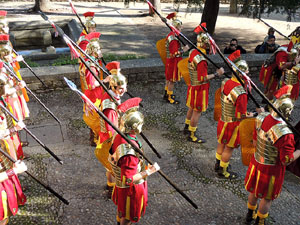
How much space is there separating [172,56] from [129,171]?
431 cm

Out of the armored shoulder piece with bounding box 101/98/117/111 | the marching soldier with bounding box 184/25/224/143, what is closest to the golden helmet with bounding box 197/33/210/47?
Answer: the marching soldier with bounding box 184/25/224/143

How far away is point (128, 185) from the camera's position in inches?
138

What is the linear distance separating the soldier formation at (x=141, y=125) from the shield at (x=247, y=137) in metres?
0.03

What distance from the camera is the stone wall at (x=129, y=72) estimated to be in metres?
7.78


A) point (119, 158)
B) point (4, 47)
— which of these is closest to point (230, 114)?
point (119, 158)

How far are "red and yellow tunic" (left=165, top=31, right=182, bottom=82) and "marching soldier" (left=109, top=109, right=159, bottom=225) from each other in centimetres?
391

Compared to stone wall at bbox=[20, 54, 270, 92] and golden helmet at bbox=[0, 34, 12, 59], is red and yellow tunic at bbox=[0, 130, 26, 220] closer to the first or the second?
golden helmet at bbox=[0, 34, 12, 59]

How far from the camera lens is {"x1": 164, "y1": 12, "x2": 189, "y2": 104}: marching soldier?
698cm

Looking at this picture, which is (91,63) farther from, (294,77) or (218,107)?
(294,77)

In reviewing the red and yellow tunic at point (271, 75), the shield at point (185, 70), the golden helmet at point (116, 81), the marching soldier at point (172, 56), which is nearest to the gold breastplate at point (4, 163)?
the golden helmet at point (116, 81)

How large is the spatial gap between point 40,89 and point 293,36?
589 centimetres

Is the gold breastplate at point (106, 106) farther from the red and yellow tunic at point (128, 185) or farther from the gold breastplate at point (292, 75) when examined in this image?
the gold breastplate at point (292, 75)

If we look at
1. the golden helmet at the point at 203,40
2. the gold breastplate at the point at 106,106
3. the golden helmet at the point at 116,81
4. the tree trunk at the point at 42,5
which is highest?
the tree trunk at the point at 42,5

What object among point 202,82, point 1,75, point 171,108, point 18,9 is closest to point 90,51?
point 1,75
